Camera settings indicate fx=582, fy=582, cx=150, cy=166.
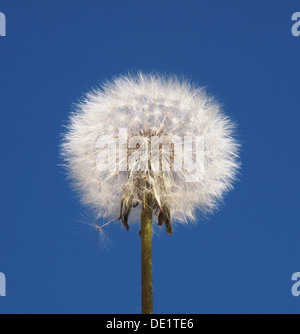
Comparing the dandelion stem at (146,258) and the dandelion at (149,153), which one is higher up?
the dandelion at (149,153)

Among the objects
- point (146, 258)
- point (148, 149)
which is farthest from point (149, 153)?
point (146, 258)

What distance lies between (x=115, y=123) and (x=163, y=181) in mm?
1291

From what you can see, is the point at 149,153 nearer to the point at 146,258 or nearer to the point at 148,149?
the point at 148,149

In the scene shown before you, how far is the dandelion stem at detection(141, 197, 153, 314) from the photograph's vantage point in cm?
852

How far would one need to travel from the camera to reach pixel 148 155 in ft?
29.7

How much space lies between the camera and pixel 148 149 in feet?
29.9

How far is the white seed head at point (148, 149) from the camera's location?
9148 millimetres

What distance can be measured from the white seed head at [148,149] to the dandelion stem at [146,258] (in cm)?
25

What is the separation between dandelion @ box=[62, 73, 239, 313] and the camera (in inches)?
358

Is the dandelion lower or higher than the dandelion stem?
higher

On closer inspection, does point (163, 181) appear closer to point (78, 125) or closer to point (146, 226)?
point (146, 226)

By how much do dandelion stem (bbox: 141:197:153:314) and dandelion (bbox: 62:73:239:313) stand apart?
2 cm

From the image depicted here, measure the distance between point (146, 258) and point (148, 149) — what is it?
170cm

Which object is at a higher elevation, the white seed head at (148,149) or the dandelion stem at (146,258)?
the white seed head at (148,149)
